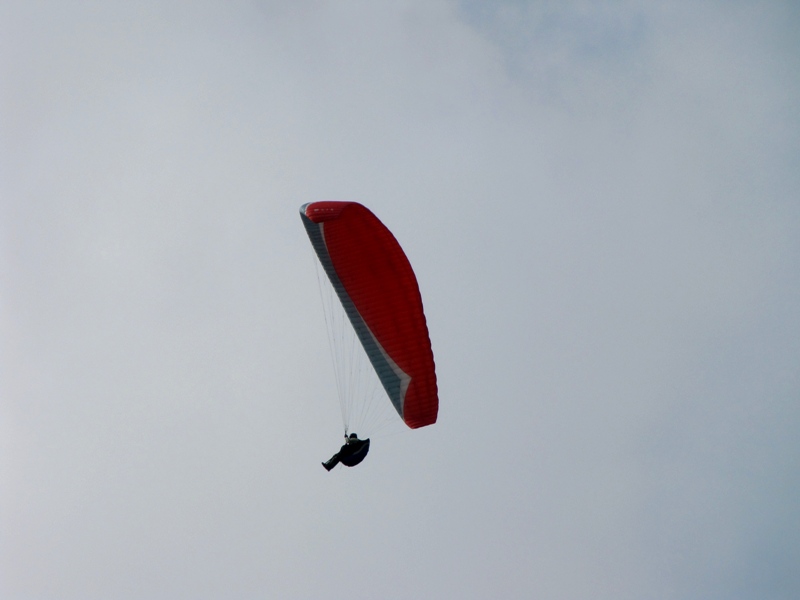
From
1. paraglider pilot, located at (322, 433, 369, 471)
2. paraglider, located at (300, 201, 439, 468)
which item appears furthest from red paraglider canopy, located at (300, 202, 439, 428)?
paraglider pilot, located at (322, 433, 369, 471)

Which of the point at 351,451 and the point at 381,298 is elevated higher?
the point at 381,298

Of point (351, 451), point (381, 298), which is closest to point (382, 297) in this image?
point (381, 298)

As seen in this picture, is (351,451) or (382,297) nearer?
(351,451)

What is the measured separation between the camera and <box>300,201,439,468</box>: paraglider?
25.9 m

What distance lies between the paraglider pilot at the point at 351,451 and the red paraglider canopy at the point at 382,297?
5.13ft

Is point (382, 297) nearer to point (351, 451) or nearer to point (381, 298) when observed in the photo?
point (381, 298)

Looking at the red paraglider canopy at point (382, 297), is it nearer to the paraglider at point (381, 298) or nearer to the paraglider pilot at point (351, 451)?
the paraglider at point (381, 298)

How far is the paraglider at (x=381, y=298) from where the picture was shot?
25.9m

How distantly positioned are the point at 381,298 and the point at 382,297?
0.04 metres

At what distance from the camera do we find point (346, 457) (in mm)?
25469

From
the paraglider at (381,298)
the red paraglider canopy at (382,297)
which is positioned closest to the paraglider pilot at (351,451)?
the paraglider at (381,298)

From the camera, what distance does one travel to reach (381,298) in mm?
26219

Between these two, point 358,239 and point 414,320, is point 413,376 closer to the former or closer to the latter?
point 414,320

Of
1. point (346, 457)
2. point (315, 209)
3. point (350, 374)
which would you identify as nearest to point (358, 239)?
point (315, 209)
